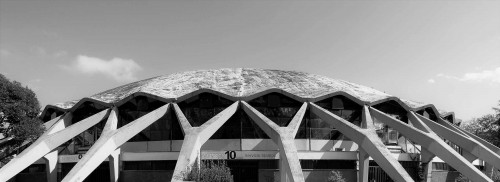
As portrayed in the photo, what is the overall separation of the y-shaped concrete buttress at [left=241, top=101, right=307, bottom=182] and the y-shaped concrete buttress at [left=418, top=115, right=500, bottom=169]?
1064 centimetres

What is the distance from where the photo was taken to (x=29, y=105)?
85.5ft

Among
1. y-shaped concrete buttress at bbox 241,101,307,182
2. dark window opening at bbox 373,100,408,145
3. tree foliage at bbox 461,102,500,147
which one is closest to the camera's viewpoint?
y-shaped concrete buttress at bbox 241,101,307,182

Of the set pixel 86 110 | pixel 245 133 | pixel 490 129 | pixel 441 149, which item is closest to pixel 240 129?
pixel 245 133

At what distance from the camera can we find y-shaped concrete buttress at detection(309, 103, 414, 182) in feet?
67.4

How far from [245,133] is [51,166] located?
13.8 meters

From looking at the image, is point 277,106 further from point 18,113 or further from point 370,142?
point 18,113

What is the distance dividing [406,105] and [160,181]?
729 inches

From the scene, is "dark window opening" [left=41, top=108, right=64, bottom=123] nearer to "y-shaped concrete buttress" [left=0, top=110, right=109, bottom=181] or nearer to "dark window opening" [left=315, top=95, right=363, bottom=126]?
"y-shaped concrete buttress" [left=0, top=110, right=109, bottom=181]

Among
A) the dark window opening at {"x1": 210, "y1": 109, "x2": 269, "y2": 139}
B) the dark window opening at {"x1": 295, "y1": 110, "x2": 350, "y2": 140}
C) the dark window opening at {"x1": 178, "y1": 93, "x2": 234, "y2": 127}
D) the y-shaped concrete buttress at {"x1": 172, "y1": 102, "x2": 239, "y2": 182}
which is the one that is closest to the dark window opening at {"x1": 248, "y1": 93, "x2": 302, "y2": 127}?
the dark window opening at {"x1": 295, "y1": 110, "x2": 350, "y2": 140}

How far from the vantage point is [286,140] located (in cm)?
2253

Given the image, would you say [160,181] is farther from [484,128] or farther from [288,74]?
[484,128]

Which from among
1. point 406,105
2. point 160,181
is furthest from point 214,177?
point 406,105

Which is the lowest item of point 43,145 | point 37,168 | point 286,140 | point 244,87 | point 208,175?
point 37,168

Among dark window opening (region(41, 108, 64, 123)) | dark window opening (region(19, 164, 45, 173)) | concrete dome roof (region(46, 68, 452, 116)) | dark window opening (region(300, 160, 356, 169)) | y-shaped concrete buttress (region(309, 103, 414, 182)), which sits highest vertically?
concrete dome roof (region(46, 68, 452, 116))
